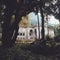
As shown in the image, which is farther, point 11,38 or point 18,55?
point 11,38

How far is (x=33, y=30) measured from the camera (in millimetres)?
64125

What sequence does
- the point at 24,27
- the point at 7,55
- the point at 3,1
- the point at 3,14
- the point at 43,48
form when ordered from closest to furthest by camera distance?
A: the point at 7,55
the point at 3,1
the point at 3,14
the point at 43,48
the point at 24,27

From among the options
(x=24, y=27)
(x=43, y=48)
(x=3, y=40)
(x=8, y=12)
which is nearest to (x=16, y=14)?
(x=8, y=12)

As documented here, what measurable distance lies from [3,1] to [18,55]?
4.06 m

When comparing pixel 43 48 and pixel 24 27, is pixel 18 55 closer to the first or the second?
pixel 43 48

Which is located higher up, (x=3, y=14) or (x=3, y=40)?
(x=3, y=14)

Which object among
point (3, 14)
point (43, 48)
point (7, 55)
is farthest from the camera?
point (43, 48)

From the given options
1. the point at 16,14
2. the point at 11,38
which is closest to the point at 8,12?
the point at 16,14

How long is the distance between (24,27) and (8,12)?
1854 inches

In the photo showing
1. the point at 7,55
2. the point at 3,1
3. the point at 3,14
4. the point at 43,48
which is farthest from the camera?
the point at 43,48

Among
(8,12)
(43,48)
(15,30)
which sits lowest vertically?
(43,48)

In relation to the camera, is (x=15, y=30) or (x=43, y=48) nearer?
(x=15, y=30)

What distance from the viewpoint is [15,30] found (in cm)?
1662

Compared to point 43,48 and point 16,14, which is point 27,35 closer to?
point 43,48
